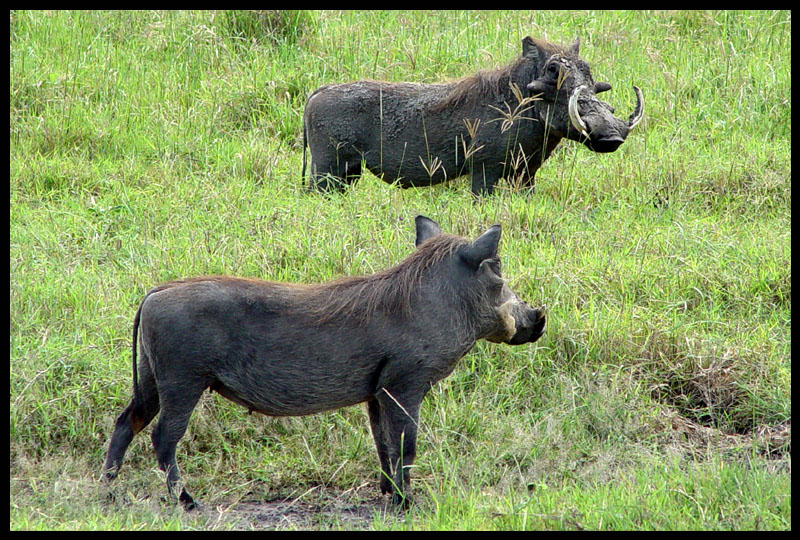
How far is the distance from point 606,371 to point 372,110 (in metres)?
2.39

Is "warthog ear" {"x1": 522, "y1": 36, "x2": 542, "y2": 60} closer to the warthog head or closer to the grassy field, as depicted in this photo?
the warthog head

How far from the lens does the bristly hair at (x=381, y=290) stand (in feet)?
13.0

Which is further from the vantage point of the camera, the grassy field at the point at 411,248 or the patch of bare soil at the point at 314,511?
the grassy field at the point at 411,248

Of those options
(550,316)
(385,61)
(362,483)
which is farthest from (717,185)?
(362,483)

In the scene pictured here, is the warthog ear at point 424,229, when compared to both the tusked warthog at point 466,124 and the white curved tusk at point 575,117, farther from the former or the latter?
the white curved tusk at point 575,117

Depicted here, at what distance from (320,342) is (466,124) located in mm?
2598

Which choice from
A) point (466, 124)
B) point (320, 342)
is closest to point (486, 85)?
point (466, 124)

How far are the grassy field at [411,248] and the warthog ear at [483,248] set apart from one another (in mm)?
854

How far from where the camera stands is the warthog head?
5883 mm

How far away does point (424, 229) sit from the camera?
14.3ft

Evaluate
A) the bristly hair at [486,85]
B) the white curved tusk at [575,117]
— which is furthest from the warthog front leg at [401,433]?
the bristly hair at [486,85]

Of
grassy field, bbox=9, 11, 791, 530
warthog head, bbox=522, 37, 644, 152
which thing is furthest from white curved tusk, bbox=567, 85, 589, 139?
grassy field, bbox=9, 11, 791, 530

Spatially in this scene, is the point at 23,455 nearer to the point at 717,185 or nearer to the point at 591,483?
the point at 591,483

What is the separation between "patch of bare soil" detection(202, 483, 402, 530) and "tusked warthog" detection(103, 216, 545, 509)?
4.3 inches
